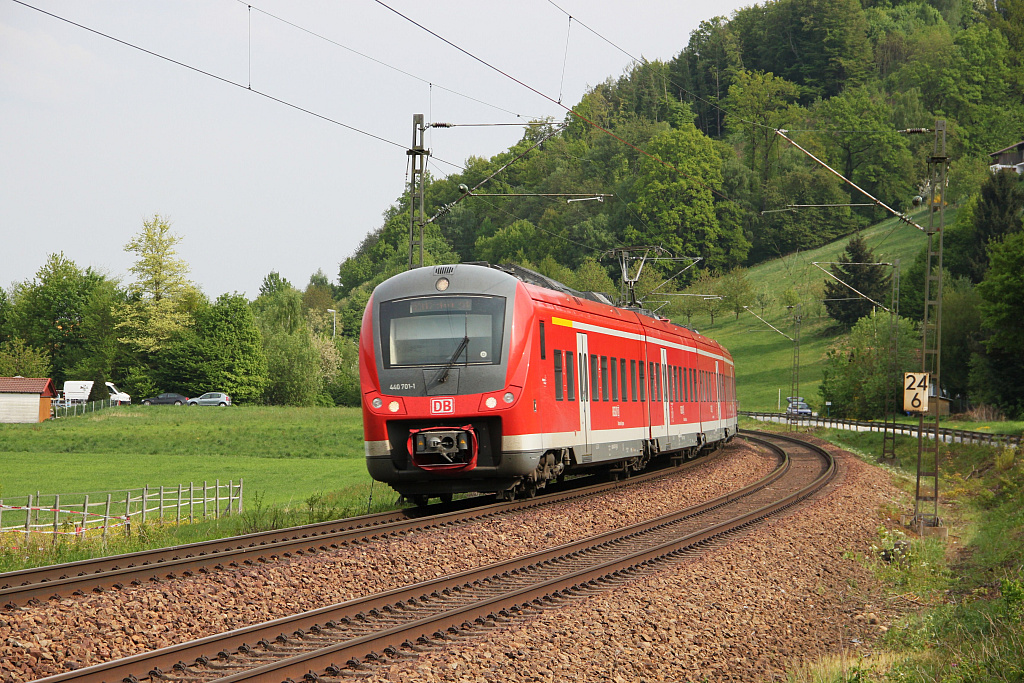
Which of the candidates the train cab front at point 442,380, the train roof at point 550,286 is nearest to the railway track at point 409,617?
the train cab front at point 442,380

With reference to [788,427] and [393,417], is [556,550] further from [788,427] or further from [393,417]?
[788,427]

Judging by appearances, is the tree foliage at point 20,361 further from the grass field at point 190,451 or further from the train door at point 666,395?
the train door at point 666,395

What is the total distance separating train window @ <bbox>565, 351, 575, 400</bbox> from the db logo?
275cm

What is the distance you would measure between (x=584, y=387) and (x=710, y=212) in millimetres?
97769

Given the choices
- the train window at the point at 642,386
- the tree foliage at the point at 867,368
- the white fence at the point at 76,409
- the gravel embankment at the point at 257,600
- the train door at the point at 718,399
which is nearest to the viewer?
the gravel embankment at the point at 257,600

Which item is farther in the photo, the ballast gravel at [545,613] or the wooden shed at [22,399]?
the wooden shed at [22,399]

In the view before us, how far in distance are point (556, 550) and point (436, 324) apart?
4.49 meters

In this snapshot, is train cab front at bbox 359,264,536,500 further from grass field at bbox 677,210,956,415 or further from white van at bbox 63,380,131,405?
white van at bbox 63,380,131,405

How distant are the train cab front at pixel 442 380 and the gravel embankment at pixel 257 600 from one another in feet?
3.99

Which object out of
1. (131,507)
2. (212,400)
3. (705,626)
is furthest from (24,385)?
(705,626)

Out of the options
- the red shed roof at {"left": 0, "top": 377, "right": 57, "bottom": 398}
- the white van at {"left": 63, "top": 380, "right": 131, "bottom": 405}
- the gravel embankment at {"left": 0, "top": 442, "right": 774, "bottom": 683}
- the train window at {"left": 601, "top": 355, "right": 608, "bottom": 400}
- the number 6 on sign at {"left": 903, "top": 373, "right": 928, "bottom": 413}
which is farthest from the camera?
the white van at {"left": 63, "top": 380, "right": 131, "bottom": 405}

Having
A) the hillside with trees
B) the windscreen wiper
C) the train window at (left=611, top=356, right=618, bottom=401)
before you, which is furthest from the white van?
the windscreen wiper

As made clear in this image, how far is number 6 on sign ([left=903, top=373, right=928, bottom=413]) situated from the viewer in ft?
62.7

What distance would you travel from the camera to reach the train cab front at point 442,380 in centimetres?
1520
